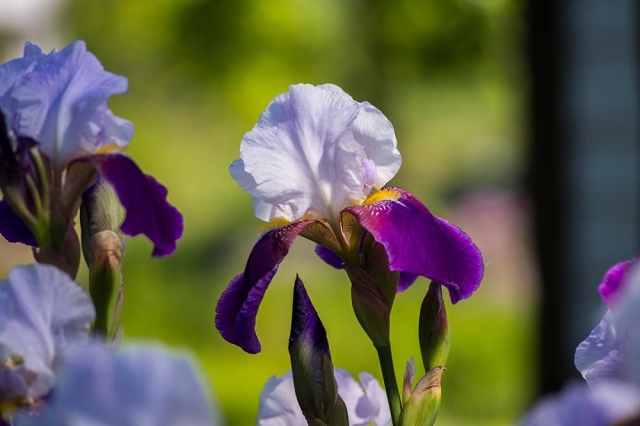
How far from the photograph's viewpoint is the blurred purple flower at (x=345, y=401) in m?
0.55

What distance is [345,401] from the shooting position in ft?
1.96

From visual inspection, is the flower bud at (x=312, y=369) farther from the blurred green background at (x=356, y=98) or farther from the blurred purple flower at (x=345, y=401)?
the blurred green background at (x=356, y=98)

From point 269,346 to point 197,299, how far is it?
422 mm

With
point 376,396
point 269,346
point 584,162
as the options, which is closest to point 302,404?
point 376,396

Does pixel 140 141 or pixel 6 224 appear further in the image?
pixel 140 141

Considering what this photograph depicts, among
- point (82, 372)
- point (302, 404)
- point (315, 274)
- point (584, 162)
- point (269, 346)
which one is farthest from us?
point (315, 274)

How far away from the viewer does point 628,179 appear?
315 centimetres

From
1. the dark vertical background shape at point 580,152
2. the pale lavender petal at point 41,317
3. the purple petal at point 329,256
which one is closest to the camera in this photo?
the pale lavender petal at point 41,317

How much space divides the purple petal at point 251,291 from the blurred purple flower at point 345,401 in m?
0.02

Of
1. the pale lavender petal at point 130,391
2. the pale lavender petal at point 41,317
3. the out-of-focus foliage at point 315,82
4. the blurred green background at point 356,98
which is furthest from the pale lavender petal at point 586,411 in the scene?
the out-of-focus foliage at point 315,82

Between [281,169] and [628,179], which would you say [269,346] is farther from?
[281,169]

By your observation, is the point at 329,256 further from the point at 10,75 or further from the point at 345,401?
the point at 10,75

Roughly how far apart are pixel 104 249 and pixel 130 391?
0.25m

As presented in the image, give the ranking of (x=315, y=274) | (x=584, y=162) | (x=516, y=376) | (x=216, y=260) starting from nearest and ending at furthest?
(x=584, y=162) < (x=516, y=376) < (x=315, y=274) < (x=216, y=260)
